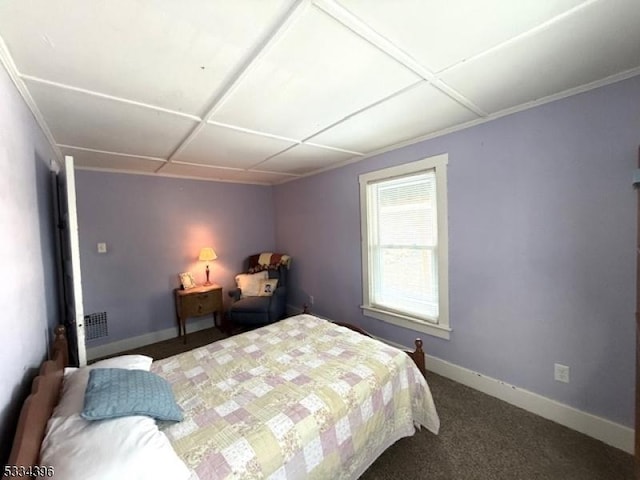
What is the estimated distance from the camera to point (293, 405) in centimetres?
133

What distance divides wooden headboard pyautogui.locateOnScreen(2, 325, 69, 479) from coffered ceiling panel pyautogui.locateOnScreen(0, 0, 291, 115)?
1.42 meters

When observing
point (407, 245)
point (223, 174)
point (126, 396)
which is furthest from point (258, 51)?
point (223, 174)

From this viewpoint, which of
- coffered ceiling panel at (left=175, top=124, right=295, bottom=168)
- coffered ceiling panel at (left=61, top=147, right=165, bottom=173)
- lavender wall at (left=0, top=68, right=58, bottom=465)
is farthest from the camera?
coffered ceiling panel at (left=61, top=147, right=165, bottom=173)

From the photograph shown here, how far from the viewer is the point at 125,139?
226cm

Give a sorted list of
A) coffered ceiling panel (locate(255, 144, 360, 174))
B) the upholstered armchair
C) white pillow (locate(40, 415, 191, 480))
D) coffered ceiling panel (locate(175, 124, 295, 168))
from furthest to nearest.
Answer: the upholstered armchair, coffered ceiling panel (locate(255, 144, 360, 174)), coffered ceiling panel (locate(175, 124, 295, 168)), white pillow (locate(40, 415, 191, 480))

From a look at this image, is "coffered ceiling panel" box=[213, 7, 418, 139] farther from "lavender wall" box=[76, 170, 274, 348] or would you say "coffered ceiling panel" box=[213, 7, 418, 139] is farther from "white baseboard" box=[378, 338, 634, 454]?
"white baseboard" box=[378, 338, 634, 454]

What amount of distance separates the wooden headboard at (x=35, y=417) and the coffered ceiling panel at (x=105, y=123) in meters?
1.48

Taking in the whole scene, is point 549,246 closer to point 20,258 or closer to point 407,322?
point 407,322

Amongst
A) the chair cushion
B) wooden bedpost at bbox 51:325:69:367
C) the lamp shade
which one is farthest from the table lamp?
wooden bedpost at bbox 51:325:69:367

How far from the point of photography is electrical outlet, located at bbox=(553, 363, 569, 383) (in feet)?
6.10

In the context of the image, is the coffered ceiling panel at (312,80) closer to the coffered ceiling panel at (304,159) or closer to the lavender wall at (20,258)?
the coffered ceiling panel at (304,159)

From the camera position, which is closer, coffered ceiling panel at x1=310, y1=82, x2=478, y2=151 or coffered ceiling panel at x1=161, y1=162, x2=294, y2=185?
coffered ceiling panel at x1=310, y1=82, x2=478, y2=151

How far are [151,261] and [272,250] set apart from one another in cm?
182

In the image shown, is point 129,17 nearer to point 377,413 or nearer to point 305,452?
point 305,452
